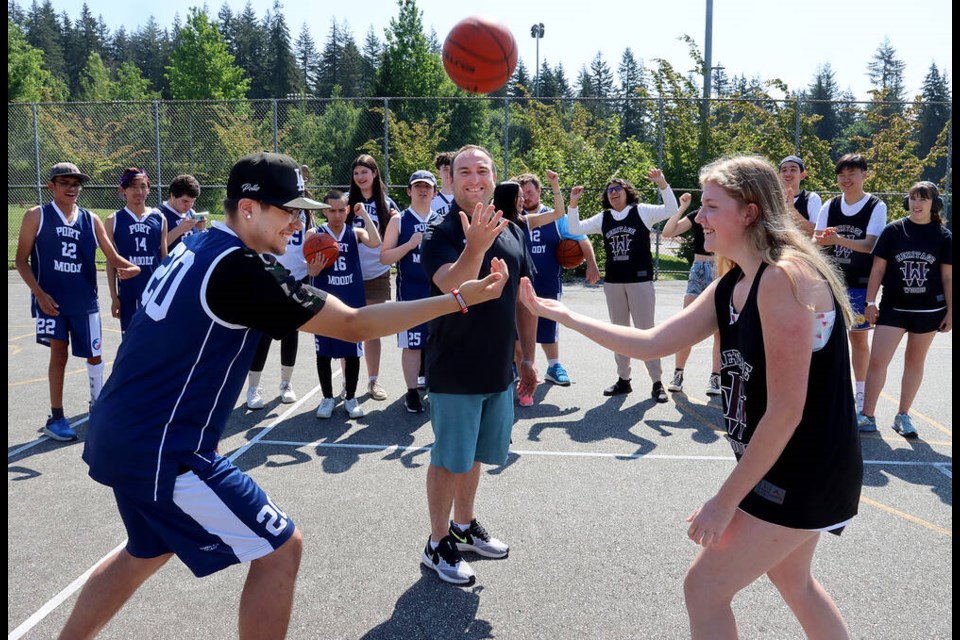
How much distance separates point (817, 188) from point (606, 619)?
1691cm

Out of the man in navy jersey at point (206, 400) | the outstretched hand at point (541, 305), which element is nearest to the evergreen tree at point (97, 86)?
the outstretched hand at point (541, 305)

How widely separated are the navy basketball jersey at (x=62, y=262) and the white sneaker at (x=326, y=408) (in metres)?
2.18

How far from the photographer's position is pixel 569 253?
8008 millimetres

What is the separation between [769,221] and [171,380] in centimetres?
204

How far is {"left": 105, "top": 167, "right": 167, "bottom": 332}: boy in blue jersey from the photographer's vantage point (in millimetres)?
7285

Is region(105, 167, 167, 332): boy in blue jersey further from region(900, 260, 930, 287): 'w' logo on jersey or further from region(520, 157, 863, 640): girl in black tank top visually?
region(900, 260, 930, 287): 'w' logo on jersey

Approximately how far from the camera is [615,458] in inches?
227

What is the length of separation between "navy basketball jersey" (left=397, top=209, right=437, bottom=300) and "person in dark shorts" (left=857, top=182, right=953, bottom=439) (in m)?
4.16

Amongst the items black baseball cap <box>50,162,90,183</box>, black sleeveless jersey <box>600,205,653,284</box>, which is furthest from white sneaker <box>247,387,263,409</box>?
black sleeveless jersey <box>600,205,653,284</box>

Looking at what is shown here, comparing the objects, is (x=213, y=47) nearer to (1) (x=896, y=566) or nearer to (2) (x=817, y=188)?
(2) (x=817, y=188)

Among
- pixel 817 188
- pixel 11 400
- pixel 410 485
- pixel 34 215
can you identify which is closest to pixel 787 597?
pixel 410 485

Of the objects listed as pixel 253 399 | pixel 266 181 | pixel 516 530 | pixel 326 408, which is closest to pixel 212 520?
pixel 266 181

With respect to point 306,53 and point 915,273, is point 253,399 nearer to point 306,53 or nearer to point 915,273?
point 915,273

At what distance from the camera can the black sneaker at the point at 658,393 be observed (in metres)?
7.47
